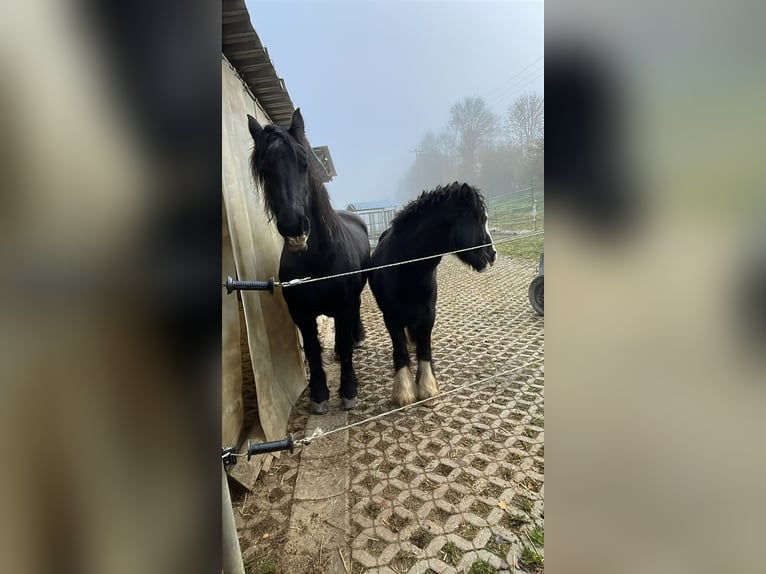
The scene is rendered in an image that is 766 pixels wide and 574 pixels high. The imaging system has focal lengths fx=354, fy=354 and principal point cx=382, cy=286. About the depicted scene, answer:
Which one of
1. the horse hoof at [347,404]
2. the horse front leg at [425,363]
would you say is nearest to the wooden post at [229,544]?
the horse hoof at [347,404]

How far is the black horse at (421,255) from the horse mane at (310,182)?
503 mm

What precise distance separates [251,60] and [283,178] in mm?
1942

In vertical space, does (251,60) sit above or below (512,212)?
above

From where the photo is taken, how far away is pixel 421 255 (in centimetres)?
255

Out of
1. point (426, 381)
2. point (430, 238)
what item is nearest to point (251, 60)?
point (430, 238)

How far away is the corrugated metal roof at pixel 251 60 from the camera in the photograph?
2.49 m

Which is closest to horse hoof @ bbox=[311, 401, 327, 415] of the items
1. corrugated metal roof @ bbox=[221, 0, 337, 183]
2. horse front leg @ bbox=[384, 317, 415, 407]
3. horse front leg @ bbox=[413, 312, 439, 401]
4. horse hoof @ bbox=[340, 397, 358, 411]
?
horse hoof @ bbox=[340, 397, 358, 411]

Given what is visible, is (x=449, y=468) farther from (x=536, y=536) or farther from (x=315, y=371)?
(x=315, y=371)

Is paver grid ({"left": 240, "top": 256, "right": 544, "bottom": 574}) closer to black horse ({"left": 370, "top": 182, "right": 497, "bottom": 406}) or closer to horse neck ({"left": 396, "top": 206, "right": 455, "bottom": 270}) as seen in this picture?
black horse ({"left": 370, "top": 182, "right": 497, "bottom": 406})

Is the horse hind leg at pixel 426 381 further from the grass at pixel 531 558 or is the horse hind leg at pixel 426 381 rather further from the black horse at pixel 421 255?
the grass at pixel 531 558

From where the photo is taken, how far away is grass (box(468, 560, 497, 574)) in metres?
1.34
